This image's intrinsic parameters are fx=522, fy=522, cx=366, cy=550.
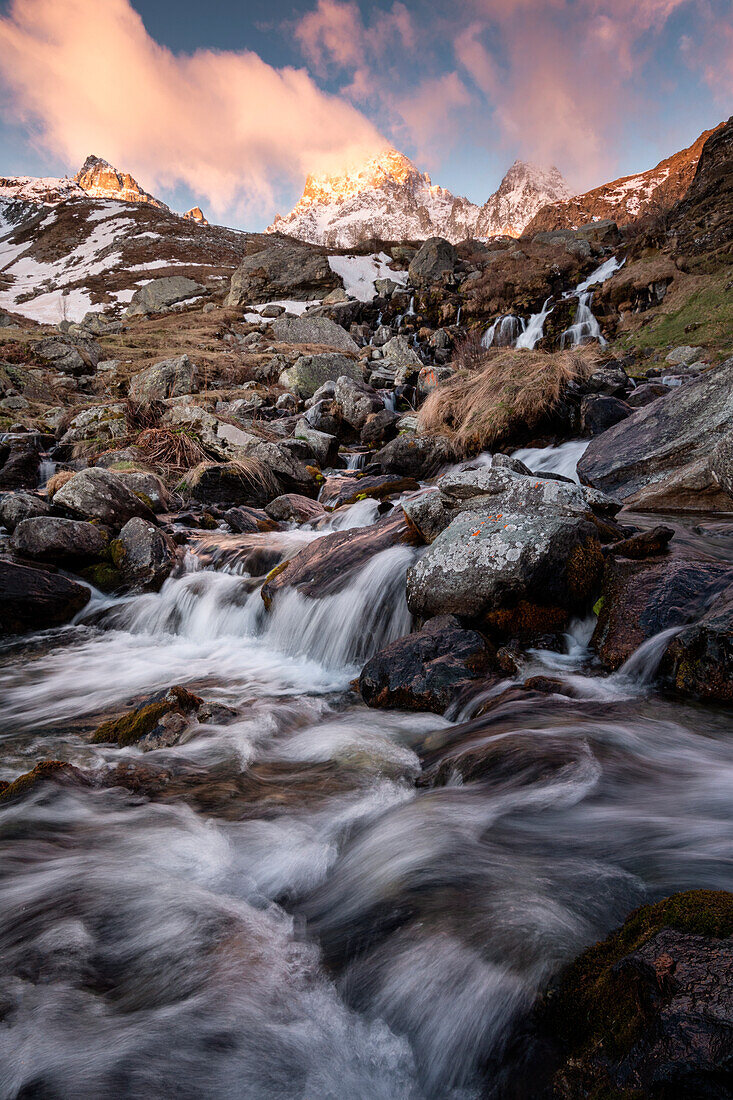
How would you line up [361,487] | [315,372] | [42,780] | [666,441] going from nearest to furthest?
1. [42,780]
2. [666,441]
3. [361,487]
4. [315,372]

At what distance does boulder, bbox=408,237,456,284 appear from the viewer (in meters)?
30.8

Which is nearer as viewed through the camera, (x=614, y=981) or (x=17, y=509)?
(x=614, y=981)

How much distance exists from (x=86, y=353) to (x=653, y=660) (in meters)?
23.2

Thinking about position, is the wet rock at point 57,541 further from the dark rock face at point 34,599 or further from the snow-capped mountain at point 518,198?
the snow-capped mountain at point 518,198

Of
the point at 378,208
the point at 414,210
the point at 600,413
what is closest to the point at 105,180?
the point at 378,208

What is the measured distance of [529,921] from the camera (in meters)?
1.55

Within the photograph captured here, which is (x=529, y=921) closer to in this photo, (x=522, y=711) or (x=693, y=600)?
(x=522, y=711)

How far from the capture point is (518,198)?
135 m

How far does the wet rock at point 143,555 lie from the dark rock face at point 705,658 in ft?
19.0

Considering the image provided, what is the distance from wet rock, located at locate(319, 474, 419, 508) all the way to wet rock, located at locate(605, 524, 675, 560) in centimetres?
483

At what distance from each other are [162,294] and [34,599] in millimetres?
36388

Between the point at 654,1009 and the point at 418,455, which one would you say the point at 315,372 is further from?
the point at 654,1009

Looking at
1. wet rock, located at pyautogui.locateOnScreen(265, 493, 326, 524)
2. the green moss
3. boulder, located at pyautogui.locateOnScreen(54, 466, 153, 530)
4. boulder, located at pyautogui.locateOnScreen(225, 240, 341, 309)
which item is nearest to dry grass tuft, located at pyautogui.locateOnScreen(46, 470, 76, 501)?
boulder, located at pyautogui.locateOnScreen(54, 466, 153, 530)

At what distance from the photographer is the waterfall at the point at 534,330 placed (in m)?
18.3
